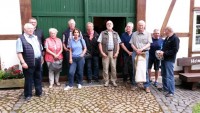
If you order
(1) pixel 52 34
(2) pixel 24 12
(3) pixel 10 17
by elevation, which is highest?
(2) pixel 24 12

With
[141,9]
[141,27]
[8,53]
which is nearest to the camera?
[141,27]

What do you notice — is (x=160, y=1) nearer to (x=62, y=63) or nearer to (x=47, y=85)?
(x=62, y=63)

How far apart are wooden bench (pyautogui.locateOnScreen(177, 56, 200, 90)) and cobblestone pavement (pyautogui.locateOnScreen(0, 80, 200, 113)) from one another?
18.4 inches

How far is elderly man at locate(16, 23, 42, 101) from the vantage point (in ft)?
16.4

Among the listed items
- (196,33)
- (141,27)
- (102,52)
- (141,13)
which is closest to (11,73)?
(102,52)

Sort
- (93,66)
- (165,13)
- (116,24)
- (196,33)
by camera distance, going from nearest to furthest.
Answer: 1. (93,66)
2. (165,13)
3. (196,33)
4. (116,24)

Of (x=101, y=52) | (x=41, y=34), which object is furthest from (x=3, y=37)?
(x=101, y=52)

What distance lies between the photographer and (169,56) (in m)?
5.57

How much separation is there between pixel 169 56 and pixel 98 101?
1.87m

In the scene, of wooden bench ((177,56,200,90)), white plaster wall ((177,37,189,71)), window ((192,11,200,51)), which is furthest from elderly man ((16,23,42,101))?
Answer: window ((192,11,200,51))

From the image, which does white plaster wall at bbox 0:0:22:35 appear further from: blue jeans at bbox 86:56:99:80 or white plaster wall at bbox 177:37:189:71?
white plaster wall at bbox 177:37:189:71

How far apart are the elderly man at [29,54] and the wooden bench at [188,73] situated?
385 centimetres

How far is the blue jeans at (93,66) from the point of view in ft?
21.2

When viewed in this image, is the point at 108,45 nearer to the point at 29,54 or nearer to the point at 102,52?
the point at 102,52
